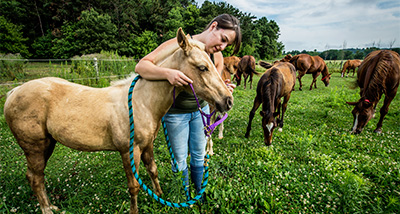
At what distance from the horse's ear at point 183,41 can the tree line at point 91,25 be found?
33779 millimetres

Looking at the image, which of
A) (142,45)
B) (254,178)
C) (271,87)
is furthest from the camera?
(142,45)

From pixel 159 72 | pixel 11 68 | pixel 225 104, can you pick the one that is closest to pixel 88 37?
Result: pixel 11 68

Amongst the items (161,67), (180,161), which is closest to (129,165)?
(180,161)

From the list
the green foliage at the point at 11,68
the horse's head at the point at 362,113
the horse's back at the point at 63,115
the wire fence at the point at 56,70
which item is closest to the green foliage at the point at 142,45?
the wire fence at the point at 56,70

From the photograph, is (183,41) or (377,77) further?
(377,77)

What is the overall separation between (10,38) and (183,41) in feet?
162

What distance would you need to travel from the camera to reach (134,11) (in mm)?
41500

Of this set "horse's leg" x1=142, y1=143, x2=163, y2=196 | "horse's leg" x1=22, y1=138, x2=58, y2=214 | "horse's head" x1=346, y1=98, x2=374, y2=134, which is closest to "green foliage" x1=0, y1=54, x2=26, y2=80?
"horse's leg" x1=22, y1=138, x2=58, y2=214

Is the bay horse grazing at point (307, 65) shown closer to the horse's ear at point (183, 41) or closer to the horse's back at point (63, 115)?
the horse's ear at point (183, 41)

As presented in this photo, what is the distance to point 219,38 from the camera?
2.03 meters

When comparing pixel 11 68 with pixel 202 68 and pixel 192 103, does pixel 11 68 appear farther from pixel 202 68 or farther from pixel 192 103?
pixel 202 68

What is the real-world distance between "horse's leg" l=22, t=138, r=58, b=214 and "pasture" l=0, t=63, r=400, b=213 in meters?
0.24

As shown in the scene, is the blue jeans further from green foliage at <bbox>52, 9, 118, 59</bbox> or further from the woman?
green foliage at <bbox>52, 9, 118, 59</bbox>

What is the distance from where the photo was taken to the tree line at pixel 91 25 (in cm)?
3425
